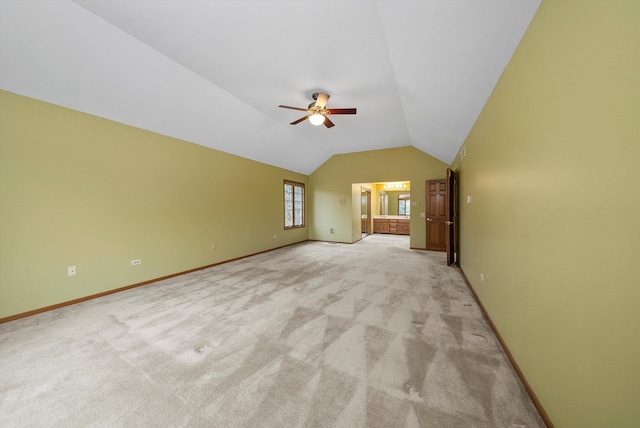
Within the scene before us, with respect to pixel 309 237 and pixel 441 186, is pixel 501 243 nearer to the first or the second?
pixel 441 186

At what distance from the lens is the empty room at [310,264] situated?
1.08m

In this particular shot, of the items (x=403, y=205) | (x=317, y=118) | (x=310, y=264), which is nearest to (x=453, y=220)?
(x=310, y=264)

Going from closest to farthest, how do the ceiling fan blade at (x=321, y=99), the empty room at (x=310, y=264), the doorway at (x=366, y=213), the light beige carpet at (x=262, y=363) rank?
the empty room at (x=310, y=264) → the light beige carpet at (x=262, y=363) → the ceiling fan blade at (x=321, y=99) → the doorway at (x=366, y=213)

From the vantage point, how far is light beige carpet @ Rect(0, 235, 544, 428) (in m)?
1.42

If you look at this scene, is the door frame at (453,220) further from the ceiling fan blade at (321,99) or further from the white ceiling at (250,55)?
the ceiling fan blade at (321,99)

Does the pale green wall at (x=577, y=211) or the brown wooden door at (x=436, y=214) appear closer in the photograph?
the pale green wall at (x=577, y=211)

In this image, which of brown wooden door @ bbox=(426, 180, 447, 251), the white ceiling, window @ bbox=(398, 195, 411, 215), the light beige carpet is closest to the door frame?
the white ceiling

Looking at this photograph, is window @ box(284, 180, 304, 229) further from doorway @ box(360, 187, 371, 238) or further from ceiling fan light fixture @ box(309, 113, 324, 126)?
ceiling fan light fixture @ box(309, 113, 324, 126)

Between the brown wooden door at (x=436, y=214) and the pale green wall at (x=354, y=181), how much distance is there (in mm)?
206

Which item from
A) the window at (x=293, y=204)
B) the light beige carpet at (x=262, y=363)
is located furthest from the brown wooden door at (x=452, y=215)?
the window at (x=293, y=204)

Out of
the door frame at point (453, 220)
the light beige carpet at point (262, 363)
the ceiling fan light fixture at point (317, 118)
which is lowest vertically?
the light beige carpet at point (262, 363)

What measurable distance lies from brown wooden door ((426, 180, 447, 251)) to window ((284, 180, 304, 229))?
4.37 metres

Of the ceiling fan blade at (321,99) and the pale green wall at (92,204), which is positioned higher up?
the ceiling fan blade at (321,99)

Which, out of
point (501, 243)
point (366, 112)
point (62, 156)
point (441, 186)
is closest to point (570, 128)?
point (501, 243)
